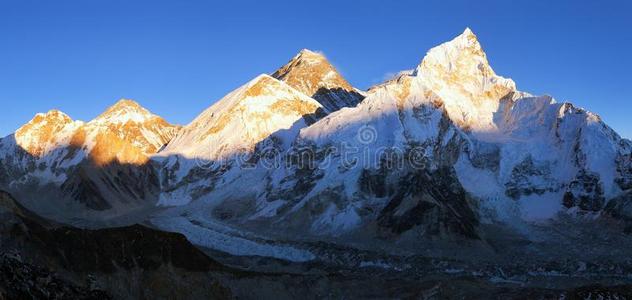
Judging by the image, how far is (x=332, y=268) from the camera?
164 m

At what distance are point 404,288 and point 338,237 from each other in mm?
81007

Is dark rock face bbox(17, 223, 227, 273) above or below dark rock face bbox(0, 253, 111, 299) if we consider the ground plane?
above

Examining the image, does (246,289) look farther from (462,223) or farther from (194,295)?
(462,223)

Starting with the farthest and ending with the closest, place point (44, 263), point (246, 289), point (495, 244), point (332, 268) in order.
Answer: point (495, 244) → point (332, 268) → point (246, 289) → point (44, 263)

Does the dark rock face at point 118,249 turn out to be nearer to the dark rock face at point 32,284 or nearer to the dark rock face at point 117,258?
the dark rock face at point 117,258

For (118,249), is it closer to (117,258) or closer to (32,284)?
(117,258)

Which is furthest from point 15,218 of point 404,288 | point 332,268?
point 332,268

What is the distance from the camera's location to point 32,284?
243 ft

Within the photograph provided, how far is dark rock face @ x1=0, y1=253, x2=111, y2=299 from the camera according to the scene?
68125 millimetres

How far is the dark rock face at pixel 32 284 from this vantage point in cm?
6812

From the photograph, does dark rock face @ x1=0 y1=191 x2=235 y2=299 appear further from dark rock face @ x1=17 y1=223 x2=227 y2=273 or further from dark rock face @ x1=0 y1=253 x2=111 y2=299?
dark rock face @ x1=0 y1=253 x2=111 y2=299

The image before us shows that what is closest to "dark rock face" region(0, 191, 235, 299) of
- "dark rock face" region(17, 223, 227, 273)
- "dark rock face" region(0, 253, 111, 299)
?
"dark rock face" region(17, 223, 227, 273)

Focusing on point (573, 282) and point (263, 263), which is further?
point (263, 263)

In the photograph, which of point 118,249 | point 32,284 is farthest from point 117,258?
point 32,284
